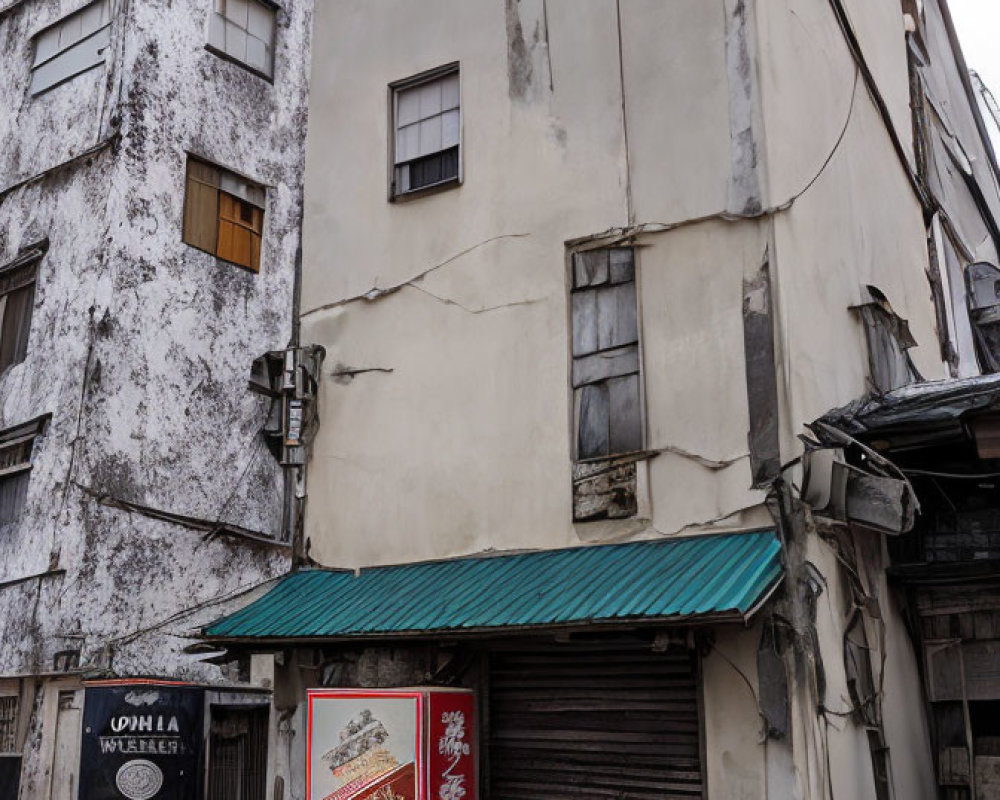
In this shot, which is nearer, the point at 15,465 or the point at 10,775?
the point at 10,775

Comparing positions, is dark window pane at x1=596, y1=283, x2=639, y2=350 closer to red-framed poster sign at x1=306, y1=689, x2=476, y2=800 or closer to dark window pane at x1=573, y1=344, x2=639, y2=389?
dark window pane at x1=573, y1=344, x2=639, y2=389

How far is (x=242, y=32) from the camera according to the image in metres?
17.9

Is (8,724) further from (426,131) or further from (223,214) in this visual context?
(426,131)

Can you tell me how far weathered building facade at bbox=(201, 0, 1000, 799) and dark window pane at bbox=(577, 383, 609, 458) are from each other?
24mm

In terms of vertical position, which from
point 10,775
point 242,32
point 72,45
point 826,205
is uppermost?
point 242,32

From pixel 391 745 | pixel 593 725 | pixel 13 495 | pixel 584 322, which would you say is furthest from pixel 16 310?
pixel 593 725

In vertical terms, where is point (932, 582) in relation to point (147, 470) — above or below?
below

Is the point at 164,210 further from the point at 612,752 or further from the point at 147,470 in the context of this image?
the point at 612,752

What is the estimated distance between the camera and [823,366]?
30.7 ft

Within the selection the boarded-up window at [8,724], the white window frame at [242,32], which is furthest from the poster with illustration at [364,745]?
the white window frame at [242,32]

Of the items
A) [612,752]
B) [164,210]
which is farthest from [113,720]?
[164,210]

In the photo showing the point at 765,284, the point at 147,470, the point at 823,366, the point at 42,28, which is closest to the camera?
the point at 765,284

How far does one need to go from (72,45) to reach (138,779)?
1095 cm

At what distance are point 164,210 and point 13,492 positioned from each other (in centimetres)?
445
